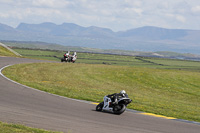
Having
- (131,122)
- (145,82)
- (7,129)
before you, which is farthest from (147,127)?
(145,82)

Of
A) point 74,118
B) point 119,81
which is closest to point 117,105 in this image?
point 74,118

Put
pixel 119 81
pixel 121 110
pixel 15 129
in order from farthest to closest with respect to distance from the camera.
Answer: pixel 119 81, pixel 121 110, pixel 15 129

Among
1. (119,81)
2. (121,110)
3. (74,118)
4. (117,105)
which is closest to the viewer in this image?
(74,118)

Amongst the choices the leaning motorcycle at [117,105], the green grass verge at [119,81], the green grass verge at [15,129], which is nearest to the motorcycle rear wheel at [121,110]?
the leaning motorcycle at [117,105]

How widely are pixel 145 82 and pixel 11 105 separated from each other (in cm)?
2489

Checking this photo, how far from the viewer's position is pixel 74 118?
13555 millimetres

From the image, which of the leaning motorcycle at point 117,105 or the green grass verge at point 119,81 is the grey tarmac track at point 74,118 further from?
the green grass verge at point 119,81

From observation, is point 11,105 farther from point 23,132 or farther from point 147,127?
point 147,127

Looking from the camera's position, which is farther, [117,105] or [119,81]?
[119,81]

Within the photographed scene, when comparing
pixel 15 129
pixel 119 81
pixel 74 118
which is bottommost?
pixel 119 81

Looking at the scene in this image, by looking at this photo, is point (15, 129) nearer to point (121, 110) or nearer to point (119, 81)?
point (121, 110)

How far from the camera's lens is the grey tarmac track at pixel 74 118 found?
11883mm

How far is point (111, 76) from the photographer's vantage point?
39562 millimetres

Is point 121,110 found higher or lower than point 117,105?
lower
